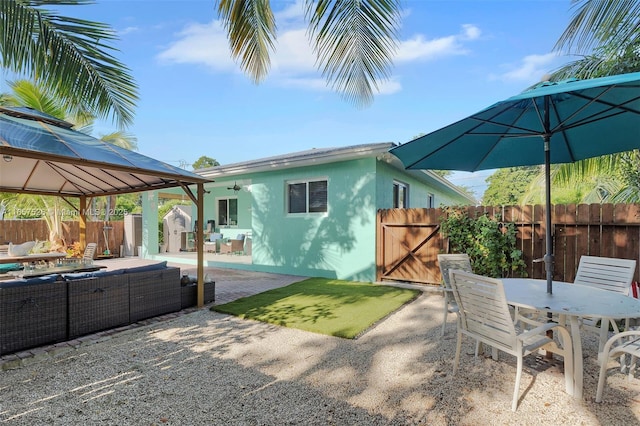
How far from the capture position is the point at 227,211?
15.5m

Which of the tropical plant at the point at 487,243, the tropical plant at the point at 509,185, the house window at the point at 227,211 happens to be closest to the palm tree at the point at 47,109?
the house window at the point at 227,211

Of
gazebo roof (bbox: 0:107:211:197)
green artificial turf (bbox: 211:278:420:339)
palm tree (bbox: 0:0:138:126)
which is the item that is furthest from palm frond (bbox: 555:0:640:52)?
palm tree (bbox: 0:0:138:126)

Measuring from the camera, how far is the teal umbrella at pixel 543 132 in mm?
3051

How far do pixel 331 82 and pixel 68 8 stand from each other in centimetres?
366

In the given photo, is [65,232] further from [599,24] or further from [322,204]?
[599,24]

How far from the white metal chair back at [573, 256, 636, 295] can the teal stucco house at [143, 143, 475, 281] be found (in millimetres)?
4496

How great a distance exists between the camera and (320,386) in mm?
3107

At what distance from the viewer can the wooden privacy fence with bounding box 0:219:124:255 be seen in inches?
500

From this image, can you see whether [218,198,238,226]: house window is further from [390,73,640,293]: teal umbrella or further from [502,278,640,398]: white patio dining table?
[502,278,640,398]: white patio dining table

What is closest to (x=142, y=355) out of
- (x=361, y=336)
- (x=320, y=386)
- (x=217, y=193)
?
(x=320, y=386)

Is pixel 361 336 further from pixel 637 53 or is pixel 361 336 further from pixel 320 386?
pixel 637 53

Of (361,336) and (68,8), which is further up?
(68,8)

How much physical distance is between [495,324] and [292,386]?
2.04 metres

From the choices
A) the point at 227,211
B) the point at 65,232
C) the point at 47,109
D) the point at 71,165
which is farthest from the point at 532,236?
the point at 65,232
